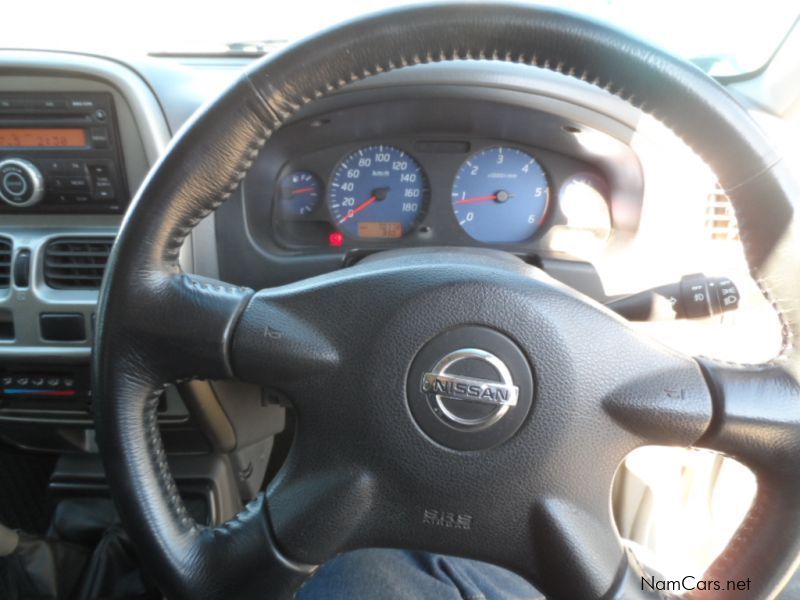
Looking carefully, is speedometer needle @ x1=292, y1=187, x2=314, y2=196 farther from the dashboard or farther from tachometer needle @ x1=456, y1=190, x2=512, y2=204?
tachometer needle @ x1=456, y1=190, x2=512, y2=204

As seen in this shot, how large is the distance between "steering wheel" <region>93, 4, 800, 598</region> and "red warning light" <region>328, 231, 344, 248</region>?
784 mm

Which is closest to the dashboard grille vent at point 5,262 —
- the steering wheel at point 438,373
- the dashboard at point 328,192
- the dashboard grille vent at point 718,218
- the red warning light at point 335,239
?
the dashboard at point 328,192

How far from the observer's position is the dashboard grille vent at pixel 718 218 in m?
1.54

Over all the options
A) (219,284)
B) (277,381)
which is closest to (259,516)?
(277,381)

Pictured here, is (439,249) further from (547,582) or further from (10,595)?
(10,595)

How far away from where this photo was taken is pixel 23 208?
155 centimetres

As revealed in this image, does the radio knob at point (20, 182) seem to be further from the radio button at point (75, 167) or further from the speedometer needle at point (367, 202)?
the speedometer needle at point (367, 202)

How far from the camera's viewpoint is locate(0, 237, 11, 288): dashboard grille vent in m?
1.54

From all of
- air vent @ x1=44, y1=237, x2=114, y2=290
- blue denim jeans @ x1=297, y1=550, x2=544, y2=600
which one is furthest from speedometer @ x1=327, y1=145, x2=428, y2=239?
blue denim jeans @ x1=297, y1=550, x2=544, y2=600

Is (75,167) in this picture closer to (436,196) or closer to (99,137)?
(99,137)

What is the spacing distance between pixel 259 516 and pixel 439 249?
1.47 ft

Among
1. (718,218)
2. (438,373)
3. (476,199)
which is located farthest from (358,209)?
(438,373)

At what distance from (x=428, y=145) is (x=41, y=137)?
0.84m

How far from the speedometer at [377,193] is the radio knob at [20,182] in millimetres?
629
